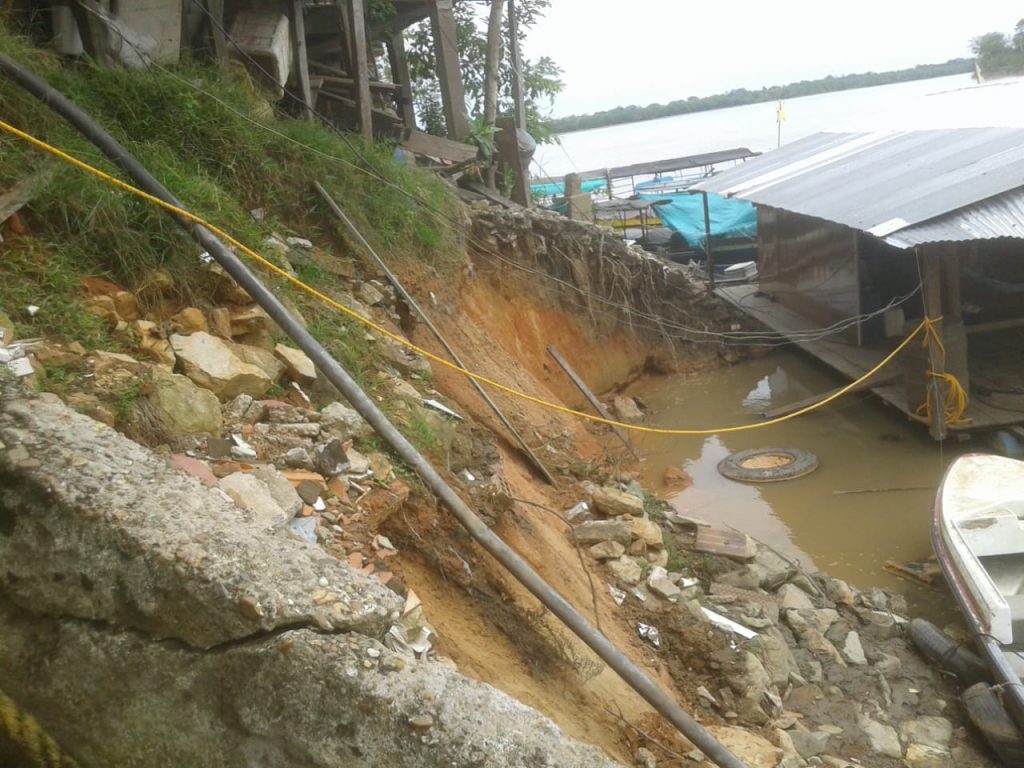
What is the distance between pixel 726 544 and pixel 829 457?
3470mm

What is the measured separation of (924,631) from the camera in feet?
21.3

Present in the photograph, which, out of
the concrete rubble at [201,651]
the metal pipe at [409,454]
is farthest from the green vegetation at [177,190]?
the concrete rubble at [201,651]

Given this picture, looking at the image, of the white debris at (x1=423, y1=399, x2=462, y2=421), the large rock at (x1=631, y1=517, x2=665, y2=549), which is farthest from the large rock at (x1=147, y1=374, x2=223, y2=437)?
the large rock at (x1=631, y1=517, x2=665, y2=549)

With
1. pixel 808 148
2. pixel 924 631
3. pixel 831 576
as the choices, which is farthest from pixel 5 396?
pixel 808 148

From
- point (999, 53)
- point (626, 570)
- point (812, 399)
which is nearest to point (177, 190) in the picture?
point (626, 570)

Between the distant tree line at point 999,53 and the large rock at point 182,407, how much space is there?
26522mm

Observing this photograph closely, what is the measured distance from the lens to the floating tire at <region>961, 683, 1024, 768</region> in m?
5.24

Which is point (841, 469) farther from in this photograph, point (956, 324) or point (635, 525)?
point (635, 525)

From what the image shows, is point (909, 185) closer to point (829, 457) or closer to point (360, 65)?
point (829, 457)

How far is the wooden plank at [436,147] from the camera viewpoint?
11.0 metres

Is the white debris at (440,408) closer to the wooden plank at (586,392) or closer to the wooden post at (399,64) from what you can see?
the wooden plank at (586,392)

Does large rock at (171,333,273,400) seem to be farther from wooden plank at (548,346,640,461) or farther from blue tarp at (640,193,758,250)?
blue tarp at (640,193,758,250)

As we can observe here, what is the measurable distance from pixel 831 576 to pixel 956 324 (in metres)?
3.59

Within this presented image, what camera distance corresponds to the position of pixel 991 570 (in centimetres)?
663
